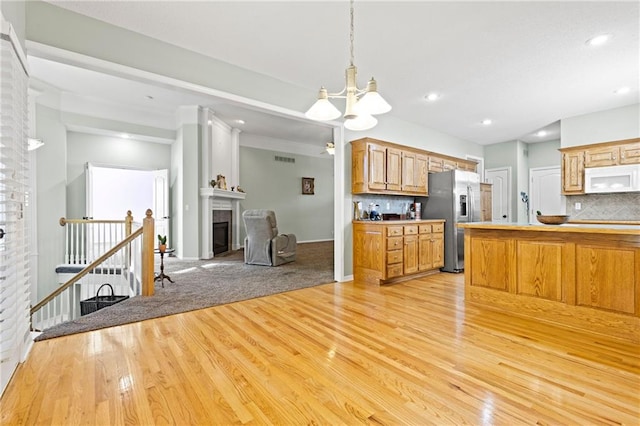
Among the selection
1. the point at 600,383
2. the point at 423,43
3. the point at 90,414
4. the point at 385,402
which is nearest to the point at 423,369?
the point at 385,402

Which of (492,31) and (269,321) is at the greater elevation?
(492,31)

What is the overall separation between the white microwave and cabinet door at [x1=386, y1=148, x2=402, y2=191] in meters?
3.42

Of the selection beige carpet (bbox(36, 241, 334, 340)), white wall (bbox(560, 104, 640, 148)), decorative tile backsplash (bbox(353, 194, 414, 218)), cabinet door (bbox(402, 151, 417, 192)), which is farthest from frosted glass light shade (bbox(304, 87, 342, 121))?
white wall (bbox(560, 104, 640, 148))

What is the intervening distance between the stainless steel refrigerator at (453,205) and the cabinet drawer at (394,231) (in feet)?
4.17

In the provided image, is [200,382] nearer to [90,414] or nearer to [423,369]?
[90,414]

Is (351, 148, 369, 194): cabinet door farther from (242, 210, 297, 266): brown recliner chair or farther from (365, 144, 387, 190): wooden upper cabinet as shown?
(242, 210, 297, 266): brown recliner chair

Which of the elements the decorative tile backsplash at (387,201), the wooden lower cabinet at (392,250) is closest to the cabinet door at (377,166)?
the decorative tile backsplash at (387,201)

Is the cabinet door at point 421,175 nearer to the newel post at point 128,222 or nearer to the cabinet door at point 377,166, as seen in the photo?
the cabinet door at point 377,166

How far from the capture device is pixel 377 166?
4723mm

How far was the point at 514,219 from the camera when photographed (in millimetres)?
7410

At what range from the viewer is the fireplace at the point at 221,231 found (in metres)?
7.02

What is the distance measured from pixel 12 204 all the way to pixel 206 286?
7.99 feet

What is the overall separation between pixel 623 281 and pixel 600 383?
46.9 inches

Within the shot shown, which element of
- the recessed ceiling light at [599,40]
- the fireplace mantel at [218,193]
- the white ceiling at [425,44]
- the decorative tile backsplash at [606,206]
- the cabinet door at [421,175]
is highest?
the white ceiling at [425,44]
